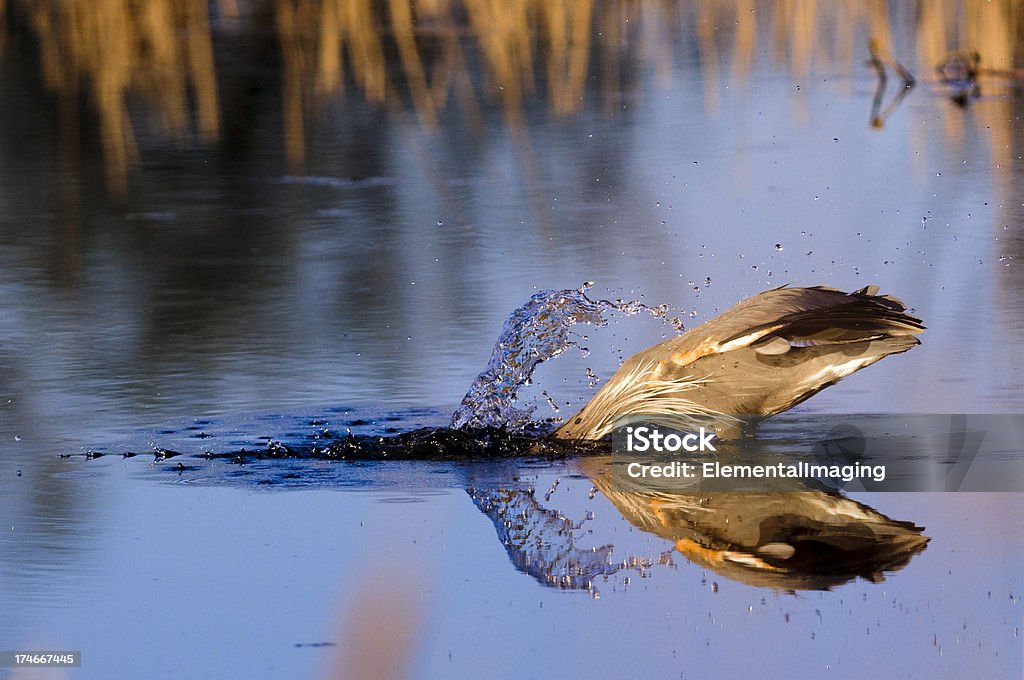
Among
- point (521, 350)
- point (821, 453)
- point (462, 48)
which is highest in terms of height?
point (462, 48)

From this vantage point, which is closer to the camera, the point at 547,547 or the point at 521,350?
the point at 547,547

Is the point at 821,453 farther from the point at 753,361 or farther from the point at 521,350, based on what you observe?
the point at 521,350

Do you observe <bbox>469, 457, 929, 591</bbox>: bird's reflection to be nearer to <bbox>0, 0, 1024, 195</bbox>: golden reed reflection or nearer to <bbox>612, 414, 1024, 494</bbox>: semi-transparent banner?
<bbox>612, 414, 1024, 494</bbox>: semi-transparent banner

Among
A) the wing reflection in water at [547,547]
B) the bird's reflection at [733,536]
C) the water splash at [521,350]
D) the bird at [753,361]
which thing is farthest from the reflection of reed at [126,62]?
the bird's reflection at [733,536]

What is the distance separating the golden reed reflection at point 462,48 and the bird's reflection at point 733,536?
673 cm

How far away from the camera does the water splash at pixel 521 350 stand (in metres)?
7.20

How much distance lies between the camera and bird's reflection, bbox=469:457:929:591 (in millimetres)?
5320

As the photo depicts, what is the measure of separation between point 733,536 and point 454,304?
11.9ft

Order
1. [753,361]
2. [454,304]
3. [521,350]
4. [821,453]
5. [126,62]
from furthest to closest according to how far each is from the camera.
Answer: [126,62], [454,304], [521,350], [753,361], [821,453]

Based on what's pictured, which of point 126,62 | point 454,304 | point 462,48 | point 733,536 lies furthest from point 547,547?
point 126,62

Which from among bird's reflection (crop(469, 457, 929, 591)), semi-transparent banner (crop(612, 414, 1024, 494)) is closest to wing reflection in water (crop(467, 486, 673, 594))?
bird's reflection (crop(469, 457, 929, 591))

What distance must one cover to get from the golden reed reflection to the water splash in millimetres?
5114

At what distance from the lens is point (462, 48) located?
17.9m

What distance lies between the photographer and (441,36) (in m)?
18.8
